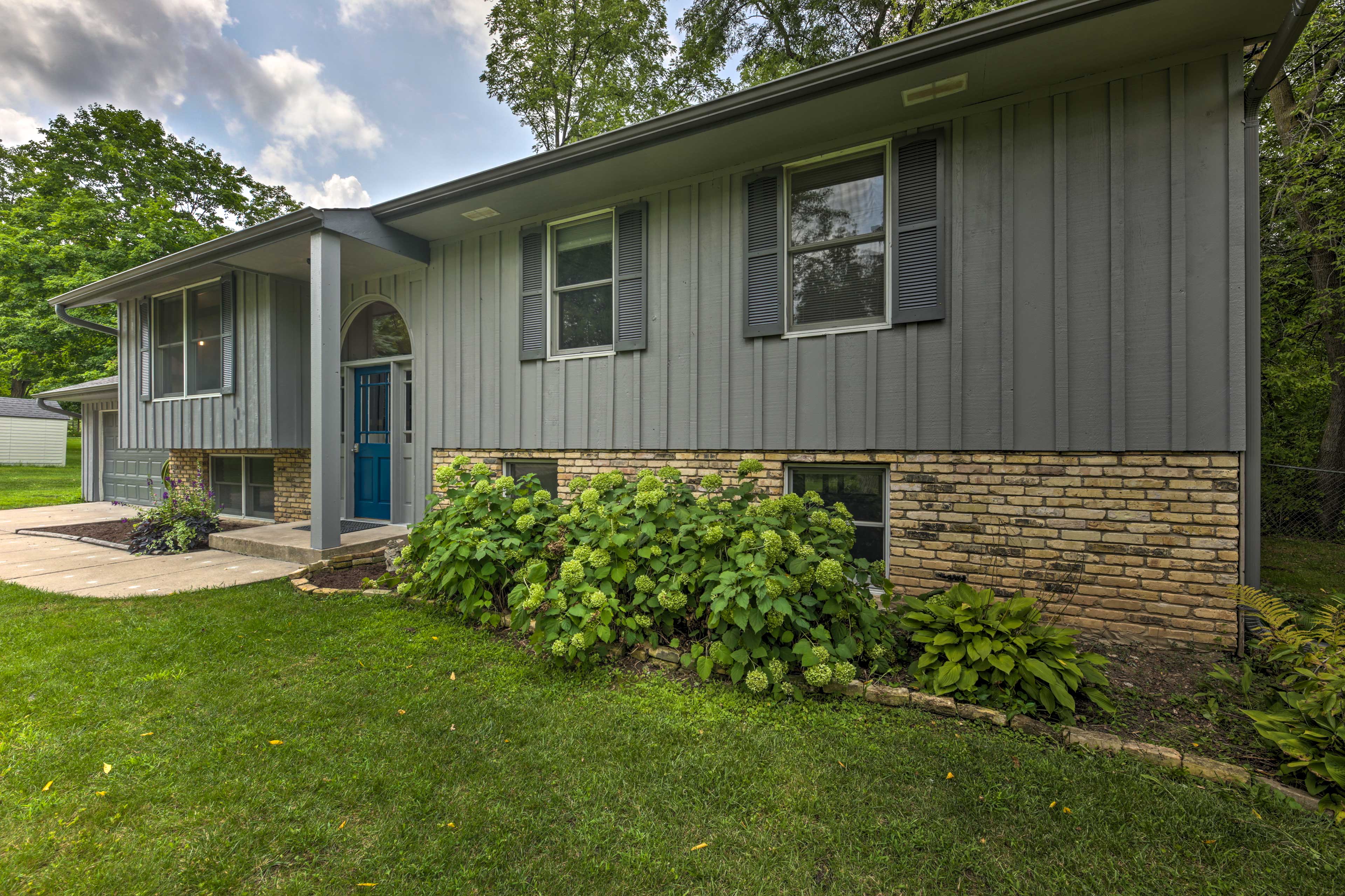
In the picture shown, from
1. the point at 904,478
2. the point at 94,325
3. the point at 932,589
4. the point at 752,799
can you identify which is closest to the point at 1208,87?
the point at 904,478

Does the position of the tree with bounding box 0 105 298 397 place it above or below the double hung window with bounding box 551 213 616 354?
above

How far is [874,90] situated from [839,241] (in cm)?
98

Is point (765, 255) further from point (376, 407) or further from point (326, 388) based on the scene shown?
point (376, 407)

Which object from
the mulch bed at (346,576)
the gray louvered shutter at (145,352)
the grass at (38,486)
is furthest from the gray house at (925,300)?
the grass at (38,486)

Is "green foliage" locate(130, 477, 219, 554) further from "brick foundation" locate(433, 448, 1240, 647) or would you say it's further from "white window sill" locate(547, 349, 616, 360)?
"brick foundation" locate(433, 448, 1240, 647)

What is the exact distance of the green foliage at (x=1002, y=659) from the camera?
2.34m

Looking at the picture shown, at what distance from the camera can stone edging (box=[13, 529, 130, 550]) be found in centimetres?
604

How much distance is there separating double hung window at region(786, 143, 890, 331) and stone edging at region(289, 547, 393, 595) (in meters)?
4.10

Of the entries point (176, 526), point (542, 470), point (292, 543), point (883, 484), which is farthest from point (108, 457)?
point (883, 484)

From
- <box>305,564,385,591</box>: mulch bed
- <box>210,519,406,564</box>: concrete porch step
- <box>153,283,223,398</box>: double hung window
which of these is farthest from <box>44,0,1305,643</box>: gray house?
<box>153,283,223,398</box>: double hung window

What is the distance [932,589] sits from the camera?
12.0ft

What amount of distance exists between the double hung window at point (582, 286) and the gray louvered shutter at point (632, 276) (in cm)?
13

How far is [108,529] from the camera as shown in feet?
23.2

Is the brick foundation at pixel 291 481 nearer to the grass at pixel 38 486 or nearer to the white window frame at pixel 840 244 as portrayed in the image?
the grass at pixel 38 486
